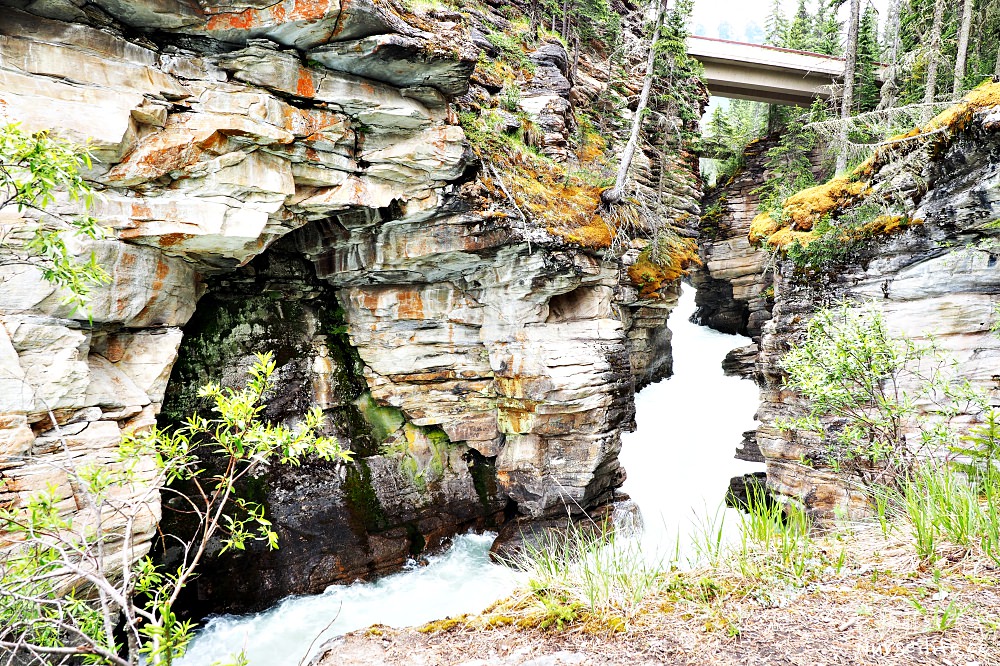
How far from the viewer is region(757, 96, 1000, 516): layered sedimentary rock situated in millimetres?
7625

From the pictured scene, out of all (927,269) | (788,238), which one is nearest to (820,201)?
(788,238)

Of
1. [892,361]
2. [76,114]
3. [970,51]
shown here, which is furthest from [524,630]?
[970,51]

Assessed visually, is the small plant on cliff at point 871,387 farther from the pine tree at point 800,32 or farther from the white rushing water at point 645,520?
the pine tree at point 800,32

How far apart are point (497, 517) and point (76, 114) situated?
36.6 ft

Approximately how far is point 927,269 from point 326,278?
12.0 metres

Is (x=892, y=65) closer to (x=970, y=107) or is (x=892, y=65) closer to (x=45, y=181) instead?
(x=970, y=107)

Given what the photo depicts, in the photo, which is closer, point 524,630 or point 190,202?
point 524,630

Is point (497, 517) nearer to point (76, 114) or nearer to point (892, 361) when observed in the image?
point (892, 361)

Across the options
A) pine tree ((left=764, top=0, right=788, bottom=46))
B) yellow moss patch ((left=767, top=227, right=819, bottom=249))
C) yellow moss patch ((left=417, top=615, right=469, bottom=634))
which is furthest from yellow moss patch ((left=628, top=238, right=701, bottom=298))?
pine tree ((left=764, top=0, right=788, bottom=46))

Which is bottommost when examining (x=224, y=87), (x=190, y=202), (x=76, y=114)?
(x=190, y=202)

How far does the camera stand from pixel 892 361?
208 inches

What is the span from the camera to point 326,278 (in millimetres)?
12242

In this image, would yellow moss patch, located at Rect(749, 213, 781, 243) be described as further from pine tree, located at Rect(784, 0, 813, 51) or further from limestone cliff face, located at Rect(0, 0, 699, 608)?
pine tree, located at Rect(784, 0, 813, 51)

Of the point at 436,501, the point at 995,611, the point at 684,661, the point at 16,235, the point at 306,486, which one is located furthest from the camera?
the point at 436,501
